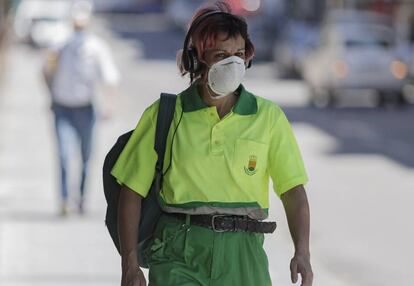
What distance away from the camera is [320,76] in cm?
2866

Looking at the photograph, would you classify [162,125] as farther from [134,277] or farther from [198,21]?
[134,277]

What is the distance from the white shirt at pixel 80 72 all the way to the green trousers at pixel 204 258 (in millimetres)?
7340

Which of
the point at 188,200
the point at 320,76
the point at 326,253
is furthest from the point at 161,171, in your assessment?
the point at 320,76

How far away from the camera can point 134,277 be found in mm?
4645

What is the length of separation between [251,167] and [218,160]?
0.12 metres

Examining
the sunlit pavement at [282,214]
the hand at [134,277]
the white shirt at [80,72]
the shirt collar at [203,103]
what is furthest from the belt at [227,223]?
the white shirt at [80,72]

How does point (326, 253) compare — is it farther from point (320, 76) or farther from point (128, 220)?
point (320, 76)

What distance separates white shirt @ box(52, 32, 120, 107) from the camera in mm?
12008

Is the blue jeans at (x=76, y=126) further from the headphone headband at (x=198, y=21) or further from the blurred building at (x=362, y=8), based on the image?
the blurred building at (x=362, y=8)

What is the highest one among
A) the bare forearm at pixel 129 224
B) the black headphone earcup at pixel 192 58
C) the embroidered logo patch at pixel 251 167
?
the black headphone earcup at pixel 192 58

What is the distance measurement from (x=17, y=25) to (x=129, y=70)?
1640 centimetres

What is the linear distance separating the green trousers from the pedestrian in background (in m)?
7.35

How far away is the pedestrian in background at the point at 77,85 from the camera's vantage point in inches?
474

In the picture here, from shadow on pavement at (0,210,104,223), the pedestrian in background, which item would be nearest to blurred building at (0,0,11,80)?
shadow on pavement at (0,210,104,223)
